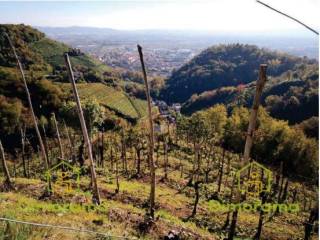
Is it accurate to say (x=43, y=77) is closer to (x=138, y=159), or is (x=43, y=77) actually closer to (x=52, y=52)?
(x=138, y=159)

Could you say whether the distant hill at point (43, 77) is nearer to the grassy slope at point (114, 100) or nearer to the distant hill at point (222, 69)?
the grassy slope at point (114, 100)

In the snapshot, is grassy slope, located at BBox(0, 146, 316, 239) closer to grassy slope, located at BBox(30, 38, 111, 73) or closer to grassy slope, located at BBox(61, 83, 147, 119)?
grassy slope, located at BBox(61, 83, 147, 119)

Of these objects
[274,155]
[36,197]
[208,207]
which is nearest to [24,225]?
[36,197]

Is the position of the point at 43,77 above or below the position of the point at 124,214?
below

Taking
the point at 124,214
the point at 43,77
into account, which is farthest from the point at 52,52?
the point at 124,214

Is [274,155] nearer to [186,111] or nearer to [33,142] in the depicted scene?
[33,142]

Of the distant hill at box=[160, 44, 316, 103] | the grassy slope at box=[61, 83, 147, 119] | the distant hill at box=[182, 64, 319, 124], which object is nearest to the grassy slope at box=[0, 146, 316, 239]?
the distant hill at box=[182, 64, 319, 124]
